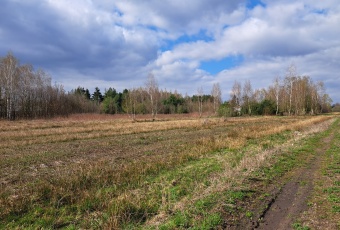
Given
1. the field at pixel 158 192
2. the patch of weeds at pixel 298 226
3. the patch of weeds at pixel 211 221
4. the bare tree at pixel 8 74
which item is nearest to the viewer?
the patch of weeds at pixel 298 226

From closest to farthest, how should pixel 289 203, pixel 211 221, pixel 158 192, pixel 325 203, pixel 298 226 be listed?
pixel 298 226
pixel 211 221
pixel 325 203
pixel 289 203
pixel 158 192

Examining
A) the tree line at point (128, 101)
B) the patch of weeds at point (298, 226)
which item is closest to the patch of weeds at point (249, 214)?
the patch of weeds at point (298, 226)

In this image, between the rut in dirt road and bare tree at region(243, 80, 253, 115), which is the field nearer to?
the rut in dirt road

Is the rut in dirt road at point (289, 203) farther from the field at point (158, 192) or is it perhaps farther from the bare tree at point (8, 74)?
the bare tree at point (8, 74)

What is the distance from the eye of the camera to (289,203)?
21.8 ft

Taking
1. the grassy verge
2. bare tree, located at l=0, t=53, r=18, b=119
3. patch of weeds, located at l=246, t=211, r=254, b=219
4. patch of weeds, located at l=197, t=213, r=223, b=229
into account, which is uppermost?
bare tree, located at l=0, t=53, r=18, b=119

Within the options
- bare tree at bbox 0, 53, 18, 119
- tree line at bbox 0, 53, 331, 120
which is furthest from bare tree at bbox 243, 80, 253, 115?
bare tree at bbox 0, 53, 18, 119

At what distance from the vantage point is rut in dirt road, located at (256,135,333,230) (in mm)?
5555

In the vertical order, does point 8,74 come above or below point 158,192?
above

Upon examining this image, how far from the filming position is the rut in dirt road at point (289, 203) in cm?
555

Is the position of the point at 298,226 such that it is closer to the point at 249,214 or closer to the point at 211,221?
the point at 249,214

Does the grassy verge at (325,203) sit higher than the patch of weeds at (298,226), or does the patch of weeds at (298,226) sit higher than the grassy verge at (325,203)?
the grassy verge at (325,203)

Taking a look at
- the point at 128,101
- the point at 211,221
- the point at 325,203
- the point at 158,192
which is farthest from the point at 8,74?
the point at 325,203

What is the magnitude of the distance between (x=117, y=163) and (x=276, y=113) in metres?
72.2
